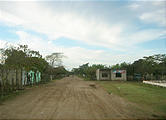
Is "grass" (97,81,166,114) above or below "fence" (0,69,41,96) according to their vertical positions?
below

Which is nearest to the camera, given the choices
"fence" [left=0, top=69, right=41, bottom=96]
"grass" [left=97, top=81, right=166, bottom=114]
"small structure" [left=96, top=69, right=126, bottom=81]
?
"grass" [left=97, top=81, right=166, bottom=114]

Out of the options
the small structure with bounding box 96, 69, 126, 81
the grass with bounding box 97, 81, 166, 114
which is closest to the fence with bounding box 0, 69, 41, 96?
the grass with bounding box 97, 81, 166, 114

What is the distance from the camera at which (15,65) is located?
17812 millimetres

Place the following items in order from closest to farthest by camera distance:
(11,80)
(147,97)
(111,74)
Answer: (147,97) < (11,80) < (111,74)

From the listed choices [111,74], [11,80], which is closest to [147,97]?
[11,80]

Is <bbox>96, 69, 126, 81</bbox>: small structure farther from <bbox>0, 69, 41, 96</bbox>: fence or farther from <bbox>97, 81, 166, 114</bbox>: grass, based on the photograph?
<bbox>97, 81, 166, 114</bbox>: grass

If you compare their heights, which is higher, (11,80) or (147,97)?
(11,80)

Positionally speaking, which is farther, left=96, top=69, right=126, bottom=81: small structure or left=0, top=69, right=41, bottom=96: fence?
left=96, top=69, right=126, bottom=81: small structure

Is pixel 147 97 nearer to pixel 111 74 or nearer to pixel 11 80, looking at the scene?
pixel 11 80

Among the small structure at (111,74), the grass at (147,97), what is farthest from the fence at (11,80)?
the small structure at (111,74)

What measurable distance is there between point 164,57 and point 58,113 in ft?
126

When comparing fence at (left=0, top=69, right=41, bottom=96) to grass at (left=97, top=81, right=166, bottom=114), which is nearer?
grass at (left=97, top=81, right=166, bottom=114)

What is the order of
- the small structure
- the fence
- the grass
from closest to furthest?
the grass < the fence < the small structure

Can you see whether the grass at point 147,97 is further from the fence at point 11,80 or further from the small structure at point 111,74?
the small structure at point 111,74
